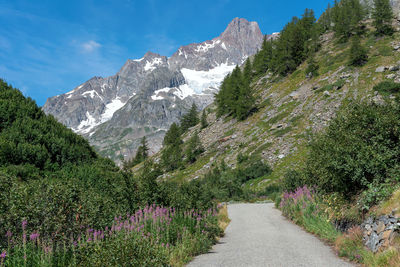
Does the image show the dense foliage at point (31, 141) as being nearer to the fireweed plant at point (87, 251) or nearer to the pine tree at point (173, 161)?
the fireweed plant at point (87, 251)

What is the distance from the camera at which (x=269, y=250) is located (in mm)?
8008

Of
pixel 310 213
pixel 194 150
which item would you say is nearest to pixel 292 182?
pixel 310 213

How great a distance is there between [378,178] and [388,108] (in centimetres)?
279

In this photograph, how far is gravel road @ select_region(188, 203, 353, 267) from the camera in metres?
6.73

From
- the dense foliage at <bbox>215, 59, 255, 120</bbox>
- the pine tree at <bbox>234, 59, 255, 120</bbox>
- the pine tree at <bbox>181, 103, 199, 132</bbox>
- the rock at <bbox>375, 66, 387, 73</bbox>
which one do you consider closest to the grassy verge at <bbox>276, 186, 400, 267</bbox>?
the rock at <bbox>375, 66, 387, 73</bbox>

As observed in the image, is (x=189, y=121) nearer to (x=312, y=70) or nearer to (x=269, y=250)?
(x=312, y=70)

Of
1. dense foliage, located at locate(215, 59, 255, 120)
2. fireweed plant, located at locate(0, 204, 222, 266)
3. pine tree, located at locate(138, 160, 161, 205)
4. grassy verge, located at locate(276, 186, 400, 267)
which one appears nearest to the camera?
fireweed plant, located at locate(0, 204, 222, 266)

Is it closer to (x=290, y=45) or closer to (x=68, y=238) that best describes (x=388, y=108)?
(x=68, y=238)

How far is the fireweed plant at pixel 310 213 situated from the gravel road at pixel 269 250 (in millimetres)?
430

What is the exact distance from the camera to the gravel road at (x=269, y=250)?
22.1 ft

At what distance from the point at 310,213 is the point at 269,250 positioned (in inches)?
200

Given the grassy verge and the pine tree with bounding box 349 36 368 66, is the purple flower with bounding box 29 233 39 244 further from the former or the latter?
the pine tree with bounding box 349 36 368 66

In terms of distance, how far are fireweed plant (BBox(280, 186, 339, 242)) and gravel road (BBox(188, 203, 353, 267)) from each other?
1.41 ft

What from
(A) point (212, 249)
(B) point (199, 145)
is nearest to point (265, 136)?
(B) point (199, 145)
